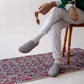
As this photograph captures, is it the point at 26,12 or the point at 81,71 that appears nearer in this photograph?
the point at 81,71

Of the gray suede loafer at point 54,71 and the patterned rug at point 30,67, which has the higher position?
the gray suede loafer at point 54,71

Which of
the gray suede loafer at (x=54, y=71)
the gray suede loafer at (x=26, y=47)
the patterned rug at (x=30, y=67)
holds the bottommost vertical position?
the patterned rug at (x=30, y=67)

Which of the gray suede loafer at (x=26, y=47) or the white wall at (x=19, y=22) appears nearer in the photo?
the gray suede loafer at (x=26, y=47)

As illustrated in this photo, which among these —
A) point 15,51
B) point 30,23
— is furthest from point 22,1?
point 15,51

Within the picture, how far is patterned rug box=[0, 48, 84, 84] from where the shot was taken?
1.10 metres

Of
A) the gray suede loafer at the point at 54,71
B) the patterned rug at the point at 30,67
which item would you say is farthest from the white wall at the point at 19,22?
the gray suede loafer at the point at 54,71

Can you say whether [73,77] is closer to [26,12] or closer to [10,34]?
[10,34]

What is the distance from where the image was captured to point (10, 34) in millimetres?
2191

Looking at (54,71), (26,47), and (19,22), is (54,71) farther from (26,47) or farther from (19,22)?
(19,22)

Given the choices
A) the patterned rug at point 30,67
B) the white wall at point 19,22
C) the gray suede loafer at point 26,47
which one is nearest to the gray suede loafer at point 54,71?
the patterned rug at point 30,67

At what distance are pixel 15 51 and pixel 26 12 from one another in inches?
31.6

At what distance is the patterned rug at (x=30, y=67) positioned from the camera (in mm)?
1101

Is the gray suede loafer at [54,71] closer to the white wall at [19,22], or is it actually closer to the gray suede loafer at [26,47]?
the gray suede loafer at [26,47]

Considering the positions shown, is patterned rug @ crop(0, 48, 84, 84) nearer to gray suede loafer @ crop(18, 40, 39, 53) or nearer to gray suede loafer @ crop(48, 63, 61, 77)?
gray suede loafer @ crop(48, 63, 61, 77)
